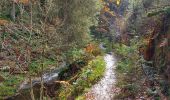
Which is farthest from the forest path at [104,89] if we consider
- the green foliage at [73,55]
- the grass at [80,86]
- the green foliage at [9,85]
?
the green foliage at [9,85]

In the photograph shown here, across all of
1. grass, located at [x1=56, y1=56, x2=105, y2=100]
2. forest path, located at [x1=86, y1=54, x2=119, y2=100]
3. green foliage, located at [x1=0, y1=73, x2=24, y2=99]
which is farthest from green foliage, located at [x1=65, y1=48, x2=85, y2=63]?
grass, located at [x1=56, y1=56, x2=105, y2=100]

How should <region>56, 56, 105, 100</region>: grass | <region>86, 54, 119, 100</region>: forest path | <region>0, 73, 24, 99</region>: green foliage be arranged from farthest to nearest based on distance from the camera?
<region>0, 73, 24, 99</region>: green foliage, <region>56, 56, 105, 100</region>: grass, <region>86, 54, 119, 100</region>: forest path

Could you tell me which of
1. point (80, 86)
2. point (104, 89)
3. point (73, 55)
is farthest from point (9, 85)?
point (104, 89)

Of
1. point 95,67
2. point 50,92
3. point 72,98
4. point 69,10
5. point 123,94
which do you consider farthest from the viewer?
point 69,10

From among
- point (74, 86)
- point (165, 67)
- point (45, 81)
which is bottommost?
point (45, 81)

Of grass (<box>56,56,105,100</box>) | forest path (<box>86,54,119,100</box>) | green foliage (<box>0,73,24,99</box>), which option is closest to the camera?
forest path (<box>86,54,119,100</box>)

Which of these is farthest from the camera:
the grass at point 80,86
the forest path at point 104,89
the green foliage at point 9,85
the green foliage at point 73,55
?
the green foliage at point 73,55

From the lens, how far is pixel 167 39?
44.7ft

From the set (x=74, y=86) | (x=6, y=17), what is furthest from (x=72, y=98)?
(x=6, y=17)

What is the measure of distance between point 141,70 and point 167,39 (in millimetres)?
2444

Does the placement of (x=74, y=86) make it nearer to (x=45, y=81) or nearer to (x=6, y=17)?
(x=45, y=81)

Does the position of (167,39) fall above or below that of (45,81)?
above

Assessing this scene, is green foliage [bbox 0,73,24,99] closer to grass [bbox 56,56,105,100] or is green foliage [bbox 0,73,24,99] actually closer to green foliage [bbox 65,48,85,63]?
green foliage [bbox 65,48,85,63]

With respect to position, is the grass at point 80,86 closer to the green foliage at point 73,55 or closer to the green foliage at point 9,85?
the green foliage at point 9,85
